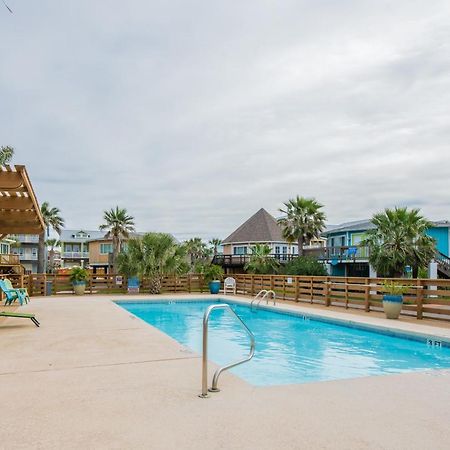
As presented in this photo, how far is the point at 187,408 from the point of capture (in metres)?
3.87

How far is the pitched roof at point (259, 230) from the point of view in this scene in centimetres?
3853

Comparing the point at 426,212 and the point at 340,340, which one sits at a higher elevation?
the point at 426,212

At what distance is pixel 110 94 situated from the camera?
12695 mm

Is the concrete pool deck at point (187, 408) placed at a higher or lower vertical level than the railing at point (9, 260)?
lower

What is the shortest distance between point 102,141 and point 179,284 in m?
8.56

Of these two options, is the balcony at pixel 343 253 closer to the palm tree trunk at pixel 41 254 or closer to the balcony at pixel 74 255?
the palm tree trunk at pixel 41 254

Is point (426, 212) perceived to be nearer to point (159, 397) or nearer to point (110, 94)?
point (110, 94)

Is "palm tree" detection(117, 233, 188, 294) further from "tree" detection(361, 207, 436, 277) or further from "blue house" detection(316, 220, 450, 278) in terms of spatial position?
"blue house" detection(316, 220, 450, 278)

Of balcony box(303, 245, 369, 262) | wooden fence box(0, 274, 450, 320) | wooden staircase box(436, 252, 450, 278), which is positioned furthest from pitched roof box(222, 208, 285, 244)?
wooden fence box(0, 274, 450, 320)

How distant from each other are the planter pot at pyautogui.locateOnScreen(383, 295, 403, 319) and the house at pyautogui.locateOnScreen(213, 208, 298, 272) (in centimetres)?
2343

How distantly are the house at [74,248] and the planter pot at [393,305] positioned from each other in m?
51.0

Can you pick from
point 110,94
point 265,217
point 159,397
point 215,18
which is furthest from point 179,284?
point 265,217

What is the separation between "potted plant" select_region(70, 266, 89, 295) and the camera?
1966 cm

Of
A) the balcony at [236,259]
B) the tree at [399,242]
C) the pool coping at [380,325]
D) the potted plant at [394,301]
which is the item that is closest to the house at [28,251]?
the balcony at [236,259]
